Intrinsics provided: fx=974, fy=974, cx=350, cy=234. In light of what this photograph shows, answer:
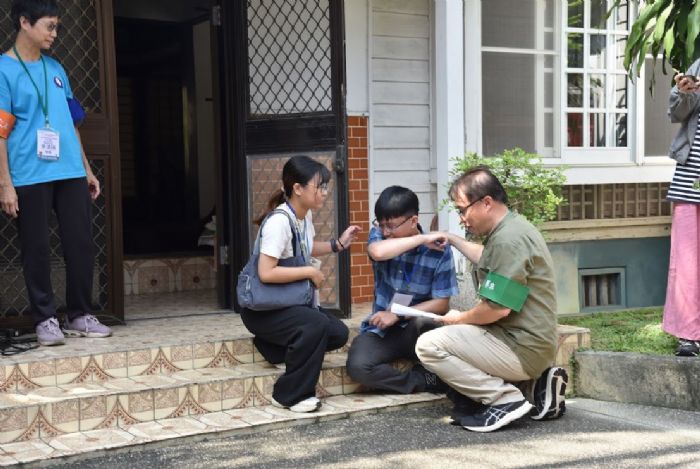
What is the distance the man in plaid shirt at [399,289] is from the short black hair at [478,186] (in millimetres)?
451

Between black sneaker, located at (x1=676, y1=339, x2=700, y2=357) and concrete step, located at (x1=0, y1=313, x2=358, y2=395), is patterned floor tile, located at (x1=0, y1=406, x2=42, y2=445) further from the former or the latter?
black sneaker, located at (x1=676, y1=339, x2=700, y2=357)

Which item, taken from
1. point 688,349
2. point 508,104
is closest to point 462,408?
point 688,349

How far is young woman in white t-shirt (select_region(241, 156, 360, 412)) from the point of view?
17.7 ft

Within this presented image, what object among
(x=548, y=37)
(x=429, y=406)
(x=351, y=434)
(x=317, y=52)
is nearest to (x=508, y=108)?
(x=548, y=37)

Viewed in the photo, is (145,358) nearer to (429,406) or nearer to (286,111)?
(429,406)

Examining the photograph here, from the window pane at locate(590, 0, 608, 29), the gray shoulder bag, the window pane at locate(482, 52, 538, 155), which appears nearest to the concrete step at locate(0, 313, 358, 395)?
the gray shoulder bag

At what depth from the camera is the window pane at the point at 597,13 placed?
8.65 m

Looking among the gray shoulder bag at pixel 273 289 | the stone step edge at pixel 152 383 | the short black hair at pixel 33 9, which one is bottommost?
the stone step edge at pixel 152 383

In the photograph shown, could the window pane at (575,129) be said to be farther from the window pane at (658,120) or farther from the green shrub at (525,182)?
the green shrub at (525,182)

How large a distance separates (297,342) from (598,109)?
176 inches

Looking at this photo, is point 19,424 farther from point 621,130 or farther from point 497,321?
point 621,130

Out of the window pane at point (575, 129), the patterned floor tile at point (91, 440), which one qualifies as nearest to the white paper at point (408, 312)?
the patterned floor tile at point (91, 440)

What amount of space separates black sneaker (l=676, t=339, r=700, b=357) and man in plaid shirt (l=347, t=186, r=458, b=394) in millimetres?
1451

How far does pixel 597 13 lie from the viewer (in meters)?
8.68
